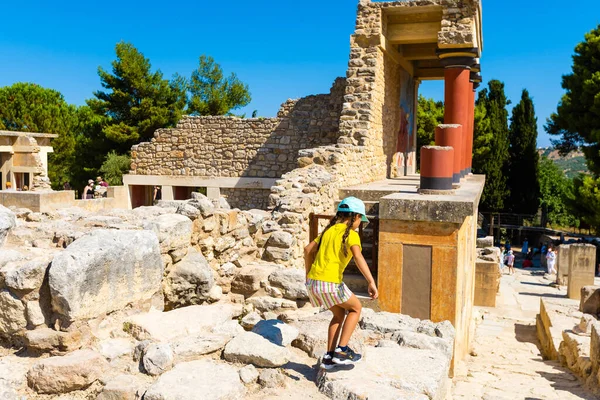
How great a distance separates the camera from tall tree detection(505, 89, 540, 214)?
1131 inches

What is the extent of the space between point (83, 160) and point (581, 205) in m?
22.8

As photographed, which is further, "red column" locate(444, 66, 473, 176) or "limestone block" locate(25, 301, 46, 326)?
"red column" locate(444, 66, 473, 176)

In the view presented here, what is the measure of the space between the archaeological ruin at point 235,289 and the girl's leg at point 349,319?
238 millimetres

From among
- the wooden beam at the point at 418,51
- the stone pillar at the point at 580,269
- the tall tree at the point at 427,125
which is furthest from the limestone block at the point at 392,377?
the tall tree at the point at 427,125

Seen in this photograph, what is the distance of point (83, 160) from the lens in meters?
24.6

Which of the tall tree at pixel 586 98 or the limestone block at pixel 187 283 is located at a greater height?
the tall tree at pixel 586 98

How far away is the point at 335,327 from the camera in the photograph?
338 centimetres

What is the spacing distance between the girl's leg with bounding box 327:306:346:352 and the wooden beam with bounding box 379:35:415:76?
9109 millimetres

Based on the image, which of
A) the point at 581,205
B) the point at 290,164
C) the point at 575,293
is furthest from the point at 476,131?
the point at 290,164

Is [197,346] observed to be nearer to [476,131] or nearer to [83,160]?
[83,160]

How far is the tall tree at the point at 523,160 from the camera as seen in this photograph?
94.2 ft

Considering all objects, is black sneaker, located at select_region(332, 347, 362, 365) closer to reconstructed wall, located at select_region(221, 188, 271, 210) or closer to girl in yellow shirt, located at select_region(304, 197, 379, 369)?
girl in yellow shirt, located at select_region(304, 197, 379, 369)

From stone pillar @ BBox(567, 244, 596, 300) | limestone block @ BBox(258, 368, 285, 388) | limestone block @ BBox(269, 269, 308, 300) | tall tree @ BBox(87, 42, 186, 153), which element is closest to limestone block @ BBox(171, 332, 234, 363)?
limestone block @ BBox(258, 368, 285, 388)

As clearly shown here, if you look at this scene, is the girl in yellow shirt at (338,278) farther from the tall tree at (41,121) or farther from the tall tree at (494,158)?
the tall tree at (41,121)
